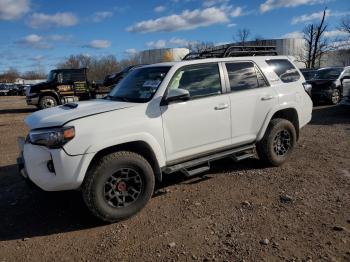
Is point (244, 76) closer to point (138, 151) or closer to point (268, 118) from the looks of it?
point (268, 118)

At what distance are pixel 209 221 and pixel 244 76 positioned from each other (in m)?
2.41

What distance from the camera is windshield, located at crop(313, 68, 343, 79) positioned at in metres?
15.6

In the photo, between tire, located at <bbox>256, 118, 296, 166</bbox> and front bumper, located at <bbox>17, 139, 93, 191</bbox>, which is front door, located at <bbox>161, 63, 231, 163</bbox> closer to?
tire, located at <bbox>256, 118, 296, 166</bbox>

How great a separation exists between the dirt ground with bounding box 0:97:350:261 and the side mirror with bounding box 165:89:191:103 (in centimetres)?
137

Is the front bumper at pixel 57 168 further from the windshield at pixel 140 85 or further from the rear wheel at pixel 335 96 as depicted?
the rear wheel at pixel 335 96

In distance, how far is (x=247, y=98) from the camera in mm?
5633

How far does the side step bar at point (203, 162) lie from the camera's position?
4.95 m

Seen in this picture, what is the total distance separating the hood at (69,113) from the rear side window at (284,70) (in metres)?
2.78

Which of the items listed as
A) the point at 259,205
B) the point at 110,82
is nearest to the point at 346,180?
the point at 259,205

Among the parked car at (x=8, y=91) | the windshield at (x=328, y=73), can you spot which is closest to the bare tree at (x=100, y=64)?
the parked car at (x=8, y=91)

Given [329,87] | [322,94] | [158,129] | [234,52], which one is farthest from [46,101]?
[158,129]

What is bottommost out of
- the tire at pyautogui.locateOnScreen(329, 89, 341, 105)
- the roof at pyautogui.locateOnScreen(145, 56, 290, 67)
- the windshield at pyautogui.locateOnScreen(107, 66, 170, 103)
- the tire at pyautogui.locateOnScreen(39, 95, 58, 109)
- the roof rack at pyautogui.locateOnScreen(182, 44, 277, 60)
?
the tire at pyautogui.locateOnScreen(329, 89, 341, 105)

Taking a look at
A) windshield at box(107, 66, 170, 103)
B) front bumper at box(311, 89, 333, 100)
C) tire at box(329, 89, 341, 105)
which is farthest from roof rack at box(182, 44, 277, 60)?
tire at box(329, 89, 341, 105)

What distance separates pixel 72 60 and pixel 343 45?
47936 mm
